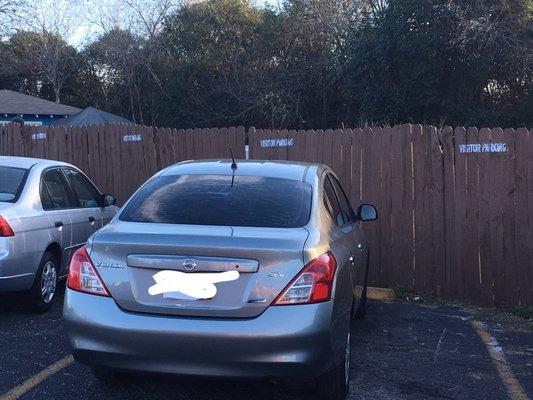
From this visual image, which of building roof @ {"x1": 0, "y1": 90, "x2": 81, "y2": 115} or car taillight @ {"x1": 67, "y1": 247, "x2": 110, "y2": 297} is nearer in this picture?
car taillight @ {"x1": 67, "y1": 247, "x2": 110, "y2": 297}

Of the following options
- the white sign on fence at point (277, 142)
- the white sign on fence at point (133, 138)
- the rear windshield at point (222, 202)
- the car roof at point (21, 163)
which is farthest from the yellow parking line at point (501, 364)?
the white sign on fence at point (133, 138)

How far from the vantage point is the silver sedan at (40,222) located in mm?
6258

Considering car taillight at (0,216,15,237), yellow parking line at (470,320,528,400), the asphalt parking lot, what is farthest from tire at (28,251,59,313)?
yellow parking line at (470,320,528,400)

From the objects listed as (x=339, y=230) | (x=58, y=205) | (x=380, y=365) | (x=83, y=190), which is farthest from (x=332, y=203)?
(x=83, y=190)

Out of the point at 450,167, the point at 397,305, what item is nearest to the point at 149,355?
the point at 397,305

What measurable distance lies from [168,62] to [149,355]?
2830 cm

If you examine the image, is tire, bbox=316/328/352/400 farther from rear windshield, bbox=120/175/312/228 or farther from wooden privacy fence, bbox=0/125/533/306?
wooden privacy fence, bbox=0/125/533/306

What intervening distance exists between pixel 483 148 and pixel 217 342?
5.04 meters

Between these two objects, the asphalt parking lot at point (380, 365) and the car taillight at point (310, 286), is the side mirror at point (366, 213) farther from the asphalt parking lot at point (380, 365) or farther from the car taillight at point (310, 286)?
the car taillight at point (310, 286)

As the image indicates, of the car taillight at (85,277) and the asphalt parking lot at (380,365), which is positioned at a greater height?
the car taillight at (85,277)

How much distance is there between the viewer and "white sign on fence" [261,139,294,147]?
8992 millimetres

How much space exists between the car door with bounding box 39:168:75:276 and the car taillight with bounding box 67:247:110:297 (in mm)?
2906

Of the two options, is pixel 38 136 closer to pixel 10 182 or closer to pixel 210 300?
pixel 10 182

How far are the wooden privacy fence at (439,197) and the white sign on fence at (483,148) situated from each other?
0.04 feet
